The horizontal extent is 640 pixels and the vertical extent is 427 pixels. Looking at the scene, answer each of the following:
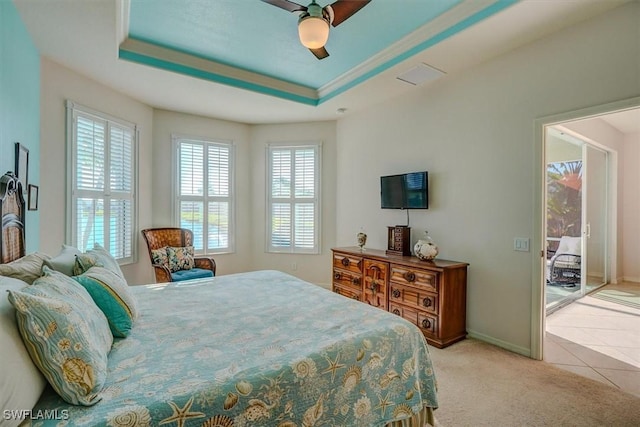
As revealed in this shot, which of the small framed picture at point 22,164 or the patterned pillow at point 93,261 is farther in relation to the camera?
the small framed picture at point 22,164

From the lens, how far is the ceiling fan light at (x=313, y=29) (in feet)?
6.63

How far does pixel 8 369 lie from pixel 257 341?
905mm

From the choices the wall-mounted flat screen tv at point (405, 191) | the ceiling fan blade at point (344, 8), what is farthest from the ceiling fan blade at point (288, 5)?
the wall-mounted flat screen tv at point (405, 191)

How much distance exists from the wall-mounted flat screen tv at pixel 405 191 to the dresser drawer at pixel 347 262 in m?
0.83

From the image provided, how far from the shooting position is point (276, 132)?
538 cm

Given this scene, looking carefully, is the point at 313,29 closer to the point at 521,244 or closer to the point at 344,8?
the point at 344,8

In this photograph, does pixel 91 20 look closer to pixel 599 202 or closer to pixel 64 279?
pixel 64 279

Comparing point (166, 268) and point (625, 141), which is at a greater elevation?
point (625, 141)

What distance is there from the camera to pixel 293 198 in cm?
534

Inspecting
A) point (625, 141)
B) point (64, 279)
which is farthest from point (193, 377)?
point (625, 141)

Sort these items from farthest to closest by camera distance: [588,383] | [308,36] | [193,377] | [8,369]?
[588,383], [308,36], [193,377], [8,369]

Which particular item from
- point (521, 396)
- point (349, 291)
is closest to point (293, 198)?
point (349, 291)

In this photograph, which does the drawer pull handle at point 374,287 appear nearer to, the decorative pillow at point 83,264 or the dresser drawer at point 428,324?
the dresser drawer at point 428,324

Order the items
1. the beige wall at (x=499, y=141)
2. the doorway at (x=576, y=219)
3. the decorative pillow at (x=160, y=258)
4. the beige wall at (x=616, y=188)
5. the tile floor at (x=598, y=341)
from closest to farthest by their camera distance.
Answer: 1. the beige wall at (x=499, y=141)
2. the tile floor at (x=598, y=341)
3. the decorative pillow at (x=160, y=258)
4. the doorway at (x=576, y=219)
5. the beige wall at (x=616, y=188)
